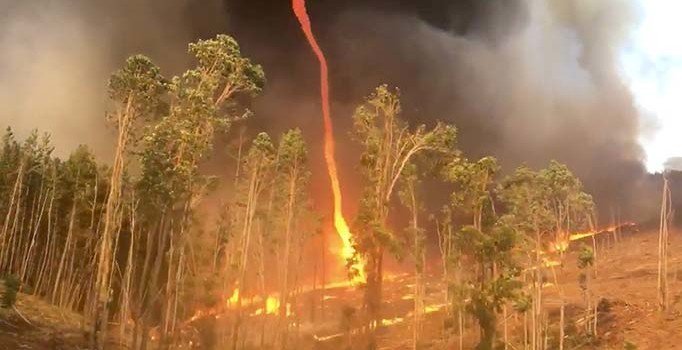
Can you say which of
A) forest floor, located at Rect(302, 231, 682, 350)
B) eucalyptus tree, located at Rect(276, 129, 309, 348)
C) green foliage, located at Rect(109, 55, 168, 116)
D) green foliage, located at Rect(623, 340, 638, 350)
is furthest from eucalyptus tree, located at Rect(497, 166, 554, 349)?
green foliage, located at Rect(109, 55, 168, 116)

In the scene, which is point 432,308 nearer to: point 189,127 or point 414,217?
point 414,217

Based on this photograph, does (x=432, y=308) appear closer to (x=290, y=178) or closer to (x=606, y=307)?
(x=606, y=307)

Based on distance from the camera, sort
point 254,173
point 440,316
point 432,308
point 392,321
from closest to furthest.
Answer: point 254,173 → point 440,316 → point 392,321 → point 432,308

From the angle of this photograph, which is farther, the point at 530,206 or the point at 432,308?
the point at 432,308

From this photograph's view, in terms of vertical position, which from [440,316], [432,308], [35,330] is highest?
[35,330]

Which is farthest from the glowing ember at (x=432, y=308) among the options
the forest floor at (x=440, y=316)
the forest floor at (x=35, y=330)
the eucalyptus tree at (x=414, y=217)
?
the forest floor at (x=35, y=330)

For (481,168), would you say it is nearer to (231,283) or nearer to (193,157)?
(193,157)

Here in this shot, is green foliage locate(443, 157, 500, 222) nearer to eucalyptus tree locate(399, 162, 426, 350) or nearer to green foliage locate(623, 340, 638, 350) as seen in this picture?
eucalyptus tree locate(399, 162, 426, 350)

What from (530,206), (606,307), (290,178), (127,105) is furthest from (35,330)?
(606,307)

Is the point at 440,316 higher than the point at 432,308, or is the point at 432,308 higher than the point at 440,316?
the point at 432,308

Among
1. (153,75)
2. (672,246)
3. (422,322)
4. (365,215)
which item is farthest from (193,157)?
(672,246)

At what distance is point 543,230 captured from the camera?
2104 inches

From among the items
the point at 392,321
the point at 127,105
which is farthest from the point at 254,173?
the point at 392,321

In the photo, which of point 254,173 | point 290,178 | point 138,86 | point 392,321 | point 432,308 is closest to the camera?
point 138,86
